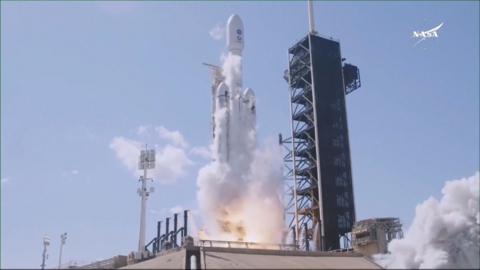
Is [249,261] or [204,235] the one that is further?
[204,235]

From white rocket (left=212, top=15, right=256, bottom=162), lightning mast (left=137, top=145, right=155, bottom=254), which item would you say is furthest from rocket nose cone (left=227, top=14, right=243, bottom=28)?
lightning mast (left=137, top=145, right=155, bottom=254)

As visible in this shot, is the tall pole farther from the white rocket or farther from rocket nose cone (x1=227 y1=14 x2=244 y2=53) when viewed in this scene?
rocket nose cone (x1=227 y1=14 x2=244 y2=53)

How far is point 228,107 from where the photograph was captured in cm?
7812

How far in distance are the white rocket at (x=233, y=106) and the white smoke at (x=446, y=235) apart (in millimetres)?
22334

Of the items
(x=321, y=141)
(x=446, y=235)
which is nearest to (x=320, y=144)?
(x=321, y=141)

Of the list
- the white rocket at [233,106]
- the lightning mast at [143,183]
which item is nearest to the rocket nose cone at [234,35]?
the white rocket at [233,106]

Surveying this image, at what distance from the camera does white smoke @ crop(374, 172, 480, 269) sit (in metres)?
59.6

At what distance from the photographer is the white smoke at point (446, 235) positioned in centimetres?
5962

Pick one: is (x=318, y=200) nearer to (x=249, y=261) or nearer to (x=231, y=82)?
(x=231, y=82)

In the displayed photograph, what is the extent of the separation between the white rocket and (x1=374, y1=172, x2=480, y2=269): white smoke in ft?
73.3

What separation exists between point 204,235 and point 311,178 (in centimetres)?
2058

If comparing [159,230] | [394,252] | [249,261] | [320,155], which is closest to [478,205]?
[394,252]

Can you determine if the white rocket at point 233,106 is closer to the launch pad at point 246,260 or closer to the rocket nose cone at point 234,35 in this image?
the rocket nose cone at point 234,35

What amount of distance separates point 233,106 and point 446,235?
29325 mm
